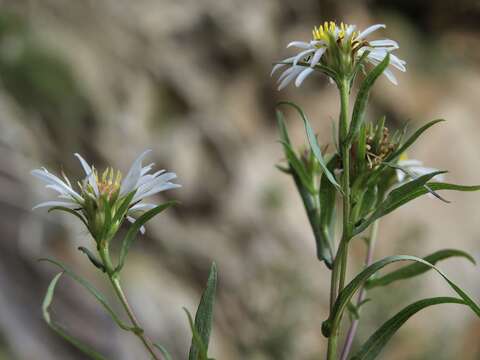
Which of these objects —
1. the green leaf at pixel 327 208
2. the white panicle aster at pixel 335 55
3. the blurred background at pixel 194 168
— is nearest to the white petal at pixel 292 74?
the white panicle aster at pixel 335 55

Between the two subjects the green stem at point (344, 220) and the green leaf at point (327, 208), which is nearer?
the green stem at point (344, 220)

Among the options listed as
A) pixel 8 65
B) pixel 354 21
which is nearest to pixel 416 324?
pixel 354 21

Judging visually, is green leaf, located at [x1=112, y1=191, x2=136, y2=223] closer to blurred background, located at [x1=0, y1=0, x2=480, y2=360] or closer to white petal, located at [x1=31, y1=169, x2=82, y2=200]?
white petal, located at [x1=31, y1=169, x2=82, y2=200]

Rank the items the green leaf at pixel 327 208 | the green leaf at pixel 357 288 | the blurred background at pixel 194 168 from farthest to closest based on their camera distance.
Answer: the blurred background at pixel 194 168, the green leaf at pixel 327 208, the green leaf at pixel 357 288

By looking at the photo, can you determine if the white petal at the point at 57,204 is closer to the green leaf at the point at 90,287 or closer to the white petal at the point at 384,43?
the green leaf at the point at 90,287

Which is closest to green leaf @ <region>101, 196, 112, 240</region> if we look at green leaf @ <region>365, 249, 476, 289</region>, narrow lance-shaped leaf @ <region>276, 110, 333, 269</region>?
narrow lance-shaped leaf @ <region>276, 110, 333, 269</region>

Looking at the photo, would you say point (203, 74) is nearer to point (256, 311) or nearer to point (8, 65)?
point (8, 65)
